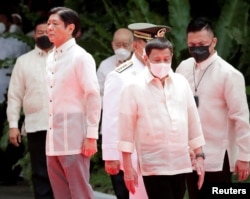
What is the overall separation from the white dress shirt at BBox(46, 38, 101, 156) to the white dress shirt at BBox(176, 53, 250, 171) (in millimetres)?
A: 814

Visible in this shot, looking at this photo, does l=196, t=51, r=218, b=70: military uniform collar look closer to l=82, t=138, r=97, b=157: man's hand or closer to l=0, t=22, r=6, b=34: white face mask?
l=82, t=138, r=97, b=157: man's hand

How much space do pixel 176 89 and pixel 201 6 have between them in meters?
6.30

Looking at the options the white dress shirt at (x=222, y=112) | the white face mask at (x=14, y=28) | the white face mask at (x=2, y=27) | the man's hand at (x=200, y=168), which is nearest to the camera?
the man's hand at (x=200, y=168)

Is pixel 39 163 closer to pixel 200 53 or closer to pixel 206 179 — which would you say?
A: pixel 206 179

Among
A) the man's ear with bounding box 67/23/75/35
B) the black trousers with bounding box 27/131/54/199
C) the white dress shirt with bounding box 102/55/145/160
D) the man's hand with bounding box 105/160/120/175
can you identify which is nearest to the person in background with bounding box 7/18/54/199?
the black trousers with bounding box 27/131/54/199

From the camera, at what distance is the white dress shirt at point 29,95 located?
9.79m

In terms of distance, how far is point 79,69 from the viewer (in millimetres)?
7828

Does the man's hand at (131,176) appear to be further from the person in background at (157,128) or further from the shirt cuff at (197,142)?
the shirt cuff at (197,142)

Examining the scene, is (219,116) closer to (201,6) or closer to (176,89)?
(176,89)

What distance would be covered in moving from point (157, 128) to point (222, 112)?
Answer: 3.05 ft

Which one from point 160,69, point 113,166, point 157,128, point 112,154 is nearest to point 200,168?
point 157,128

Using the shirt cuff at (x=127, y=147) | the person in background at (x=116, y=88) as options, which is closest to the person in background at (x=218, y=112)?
the person in background at (x=116, y=88)

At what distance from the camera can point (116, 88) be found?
8062 millimetres

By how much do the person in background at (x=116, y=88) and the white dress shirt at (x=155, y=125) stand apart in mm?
750
